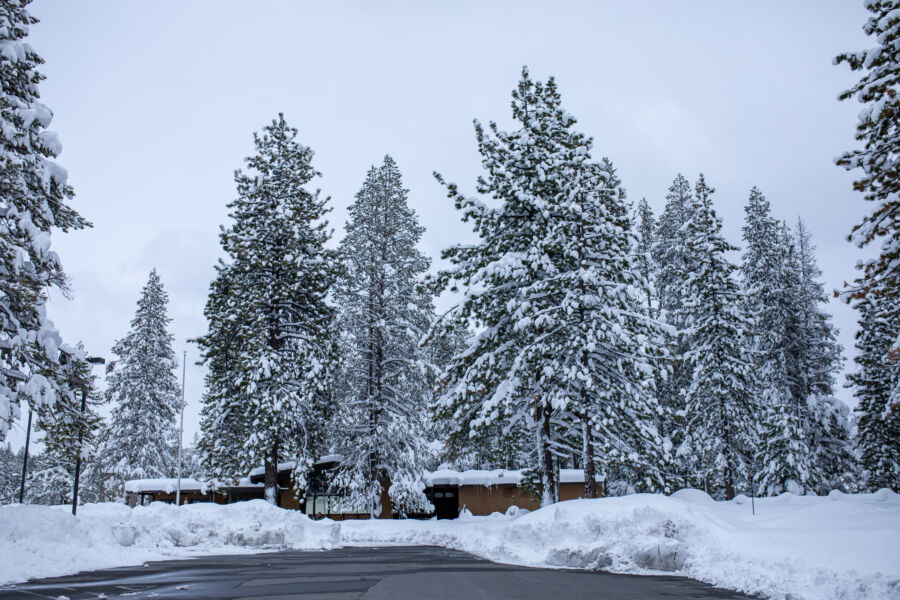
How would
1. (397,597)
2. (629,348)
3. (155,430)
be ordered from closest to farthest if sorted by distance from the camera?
(397,597)
(629,348)
(155,430)

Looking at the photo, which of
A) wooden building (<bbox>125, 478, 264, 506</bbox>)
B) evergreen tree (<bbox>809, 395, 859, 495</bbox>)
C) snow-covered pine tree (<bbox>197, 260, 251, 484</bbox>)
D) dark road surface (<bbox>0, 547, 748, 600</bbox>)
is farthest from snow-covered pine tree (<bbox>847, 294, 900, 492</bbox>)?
wooden building (<bbox>125, 478, 264, 506</bbox>)

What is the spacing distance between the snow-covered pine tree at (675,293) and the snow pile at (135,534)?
19.6 metres

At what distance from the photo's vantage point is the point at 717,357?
94.9 feet

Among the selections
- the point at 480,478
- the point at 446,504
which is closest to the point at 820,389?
the point at 480,478

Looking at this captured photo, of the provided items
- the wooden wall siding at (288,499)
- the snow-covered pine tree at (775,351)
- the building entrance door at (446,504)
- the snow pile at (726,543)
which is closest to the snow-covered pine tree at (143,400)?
the wooden wall siding at (288,499)

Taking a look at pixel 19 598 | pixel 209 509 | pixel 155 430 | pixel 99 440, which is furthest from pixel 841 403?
pixel 99 440

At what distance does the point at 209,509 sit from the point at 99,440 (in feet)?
99.6

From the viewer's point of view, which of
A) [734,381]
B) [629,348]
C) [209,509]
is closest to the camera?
[629,348]

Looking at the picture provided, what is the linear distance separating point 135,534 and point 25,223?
1128 centimetres

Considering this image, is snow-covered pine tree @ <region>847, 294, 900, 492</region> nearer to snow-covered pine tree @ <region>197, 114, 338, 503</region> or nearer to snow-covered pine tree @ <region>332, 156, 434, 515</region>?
snow-covered pine tree @ <region>332, 156, 434, 515</region>

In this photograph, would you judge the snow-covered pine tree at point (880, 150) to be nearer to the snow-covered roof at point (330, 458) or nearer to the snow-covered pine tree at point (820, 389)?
the snow-covered pine tree at point (820, 389)

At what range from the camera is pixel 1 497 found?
74.8 meters

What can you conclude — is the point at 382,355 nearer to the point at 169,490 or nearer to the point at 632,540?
the point at 169,490

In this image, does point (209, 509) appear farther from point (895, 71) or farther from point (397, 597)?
point (895, 71)
